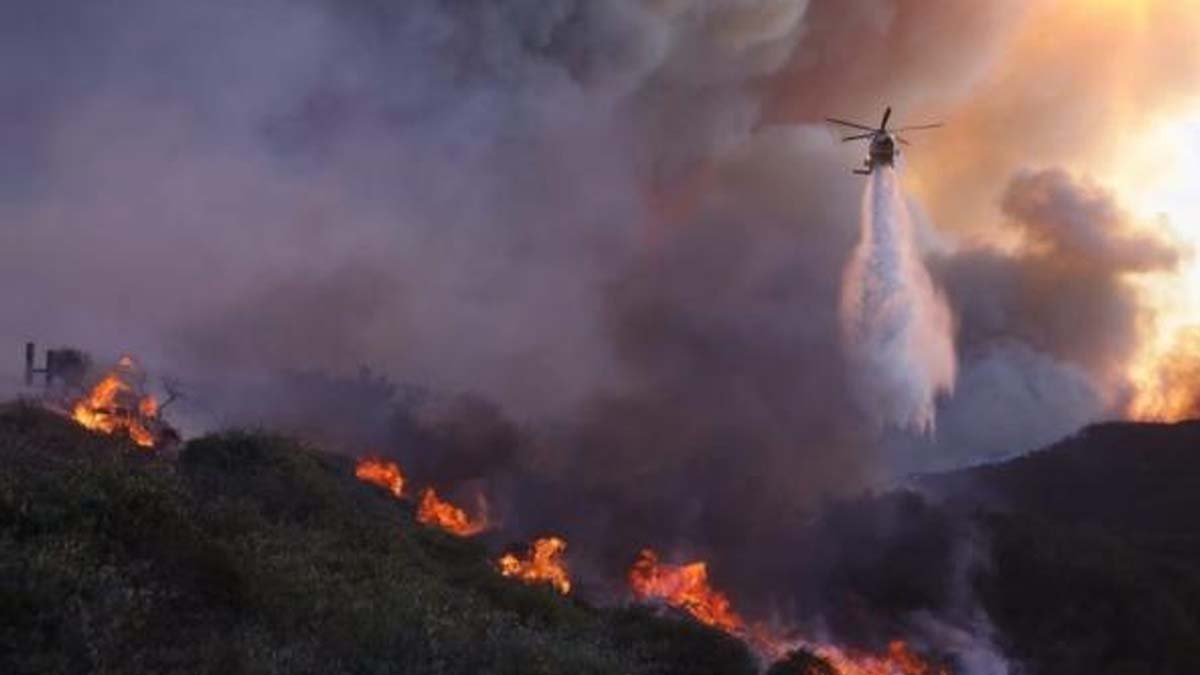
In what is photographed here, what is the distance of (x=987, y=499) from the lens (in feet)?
414

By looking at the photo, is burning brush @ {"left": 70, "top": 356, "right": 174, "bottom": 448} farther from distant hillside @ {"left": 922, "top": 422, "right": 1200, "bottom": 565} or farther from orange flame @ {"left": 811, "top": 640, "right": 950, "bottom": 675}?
distant hillside @ {"left": 922, "top": 422, "right": 1200, "bottom": 565}

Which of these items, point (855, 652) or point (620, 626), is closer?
point (620, 626)

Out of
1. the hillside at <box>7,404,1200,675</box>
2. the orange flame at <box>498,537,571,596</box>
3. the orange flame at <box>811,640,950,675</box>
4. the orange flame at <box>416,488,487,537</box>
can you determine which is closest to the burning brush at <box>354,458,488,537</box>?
the orange flame at <box>416,488,487,537</box>

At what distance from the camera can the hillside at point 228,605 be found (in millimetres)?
14102

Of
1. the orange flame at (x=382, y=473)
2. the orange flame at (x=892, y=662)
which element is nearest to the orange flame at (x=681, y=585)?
the orange flame at (x=892, y=662)

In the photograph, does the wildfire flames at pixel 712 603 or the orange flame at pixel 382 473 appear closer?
the wildfire flames at pixel 712 603

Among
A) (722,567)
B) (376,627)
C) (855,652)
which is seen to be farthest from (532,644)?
(722,567)

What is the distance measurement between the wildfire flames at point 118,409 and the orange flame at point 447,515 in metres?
12.8

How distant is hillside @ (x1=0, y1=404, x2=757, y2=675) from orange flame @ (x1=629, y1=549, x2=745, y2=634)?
33822mm

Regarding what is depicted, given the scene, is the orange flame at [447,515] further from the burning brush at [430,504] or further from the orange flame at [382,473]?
the orange flame at [382,473]

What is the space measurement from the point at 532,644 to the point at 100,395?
162 feet

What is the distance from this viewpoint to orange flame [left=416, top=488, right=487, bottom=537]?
6058 cm

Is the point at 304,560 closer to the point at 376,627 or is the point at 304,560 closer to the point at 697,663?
the point at 376,627

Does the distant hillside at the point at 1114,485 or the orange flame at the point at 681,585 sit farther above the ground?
the distant hillside at the point at 1114,485
